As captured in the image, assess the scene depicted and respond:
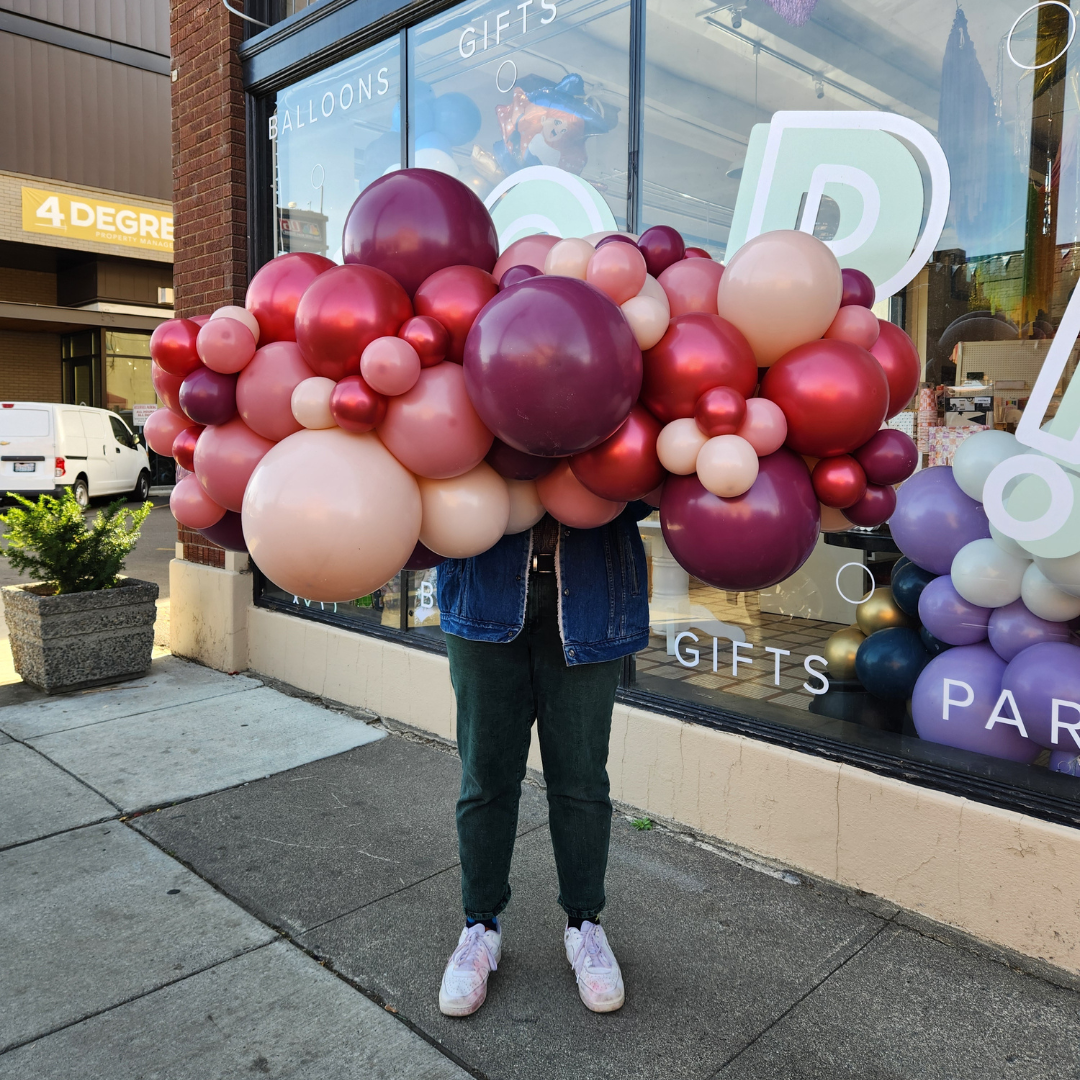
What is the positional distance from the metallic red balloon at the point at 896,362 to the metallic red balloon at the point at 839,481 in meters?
0.20

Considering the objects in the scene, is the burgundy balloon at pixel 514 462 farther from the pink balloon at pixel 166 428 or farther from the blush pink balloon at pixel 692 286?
the pink balloon at pixel 166 428

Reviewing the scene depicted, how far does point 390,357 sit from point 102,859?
2.52 m

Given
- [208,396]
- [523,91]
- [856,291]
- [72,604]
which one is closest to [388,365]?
[208,396]

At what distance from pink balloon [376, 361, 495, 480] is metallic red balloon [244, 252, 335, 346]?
0.36 meters

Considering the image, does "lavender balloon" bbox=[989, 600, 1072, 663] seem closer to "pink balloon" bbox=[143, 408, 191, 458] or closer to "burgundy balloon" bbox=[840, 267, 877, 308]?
"burgundy balloon" bbox=[840, 267, 877, 308]

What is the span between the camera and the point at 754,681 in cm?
351

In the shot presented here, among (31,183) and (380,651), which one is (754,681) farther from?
(31,183)

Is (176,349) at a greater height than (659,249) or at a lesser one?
lesser

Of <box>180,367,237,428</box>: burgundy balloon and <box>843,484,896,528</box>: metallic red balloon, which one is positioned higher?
<box>180,367,237,428</box>: burgundy balloon

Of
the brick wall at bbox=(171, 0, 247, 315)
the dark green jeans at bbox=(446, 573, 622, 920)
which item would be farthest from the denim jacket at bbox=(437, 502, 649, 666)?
the brick wall at bbox=(171, 0, 247, 315)

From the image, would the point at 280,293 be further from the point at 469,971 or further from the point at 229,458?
the point at 469,971

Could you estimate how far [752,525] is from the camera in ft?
5.73

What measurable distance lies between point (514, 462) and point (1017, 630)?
1.85 metres

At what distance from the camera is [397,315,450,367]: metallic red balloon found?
182 centimetres
